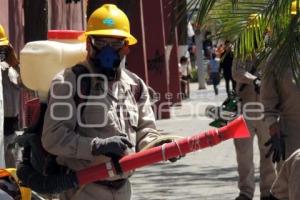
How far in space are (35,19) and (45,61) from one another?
14.6 ft

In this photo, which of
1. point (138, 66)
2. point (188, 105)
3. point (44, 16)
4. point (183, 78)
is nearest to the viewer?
point (44, 16)

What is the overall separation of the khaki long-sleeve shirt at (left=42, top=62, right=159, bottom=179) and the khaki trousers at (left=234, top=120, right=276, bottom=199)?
4.30 metres

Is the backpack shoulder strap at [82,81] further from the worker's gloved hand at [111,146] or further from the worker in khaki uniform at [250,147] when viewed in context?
the worker in khaki uniform at [250,147]

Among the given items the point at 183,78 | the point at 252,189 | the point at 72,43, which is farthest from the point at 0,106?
the point at 183,78

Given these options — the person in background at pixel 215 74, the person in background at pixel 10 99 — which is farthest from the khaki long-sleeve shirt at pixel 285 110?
the person in background at pixel 215 74

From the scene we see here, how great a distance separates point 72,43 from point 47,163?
760 mm

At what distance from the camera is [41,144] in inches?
205

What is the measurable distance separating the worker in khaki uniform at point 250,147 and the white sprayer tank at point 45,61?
4190 mm

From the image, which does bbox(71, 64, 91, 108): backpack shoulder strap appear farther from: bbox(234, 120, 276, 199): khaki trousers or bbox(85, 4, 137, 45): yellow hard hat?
bbox(234, 120, 276, 199): khaki trousers

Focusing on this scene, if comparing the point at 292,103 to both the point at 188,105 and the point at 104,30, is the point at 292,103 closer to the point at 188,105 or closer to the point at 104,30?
the point at 104,30

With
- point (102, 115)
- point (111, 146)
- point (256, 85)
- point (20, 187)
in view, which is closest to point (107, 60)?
point (102, 115)

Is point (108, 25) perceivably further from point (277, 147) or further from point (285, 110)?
point (285, 110)

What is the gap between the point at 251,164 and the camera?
32.4ft

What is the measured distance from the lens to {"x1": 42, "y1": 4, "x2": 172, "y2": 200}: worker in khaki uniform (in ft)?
16.6
